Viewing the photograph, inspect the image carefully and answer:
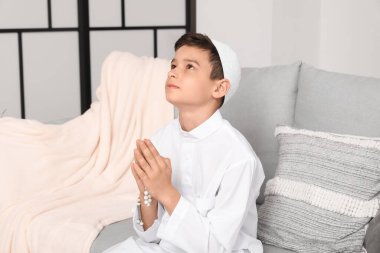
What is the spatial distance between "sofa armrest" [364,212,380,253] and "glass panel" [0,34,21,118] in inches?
85.8

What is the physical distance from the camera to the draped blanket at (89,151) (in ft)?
8.25

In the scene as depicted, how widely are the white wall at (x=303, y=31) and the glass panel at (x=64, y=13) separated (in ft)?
2.79

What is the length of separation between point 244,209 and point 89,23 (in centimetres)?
245

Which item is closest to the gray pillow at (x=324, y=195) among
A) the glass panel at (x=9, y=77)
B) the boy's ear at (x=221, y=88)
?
the boy's ear at (x=221, y=88)

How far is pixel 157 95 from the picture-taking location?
9.07ft

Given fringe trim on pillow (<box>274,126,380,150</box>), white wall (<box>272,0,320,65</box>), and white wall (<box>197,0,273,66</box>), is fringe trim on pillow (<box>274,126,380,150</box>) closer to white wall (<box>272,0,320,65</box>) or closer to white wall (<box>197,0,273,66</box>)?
white wall (<box>272,0,320,65</box>)

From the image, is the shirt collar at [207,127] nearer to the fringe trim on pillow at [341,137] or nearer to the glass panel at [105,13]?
the fringe trim on pillow at [341,137]

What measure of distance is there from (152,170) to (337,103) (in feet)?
2.50

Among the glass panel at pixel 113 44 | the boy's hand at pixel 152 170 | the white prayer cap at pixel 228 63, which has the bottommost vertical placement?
the boy's hand at pixel 152 170

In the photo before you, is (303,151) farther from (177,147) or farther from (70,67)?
(70,67)

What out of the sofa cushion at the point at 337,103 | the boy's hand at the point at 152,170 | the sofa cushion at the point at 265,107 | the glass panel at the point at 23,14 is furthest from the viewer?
the glass panel at the point at 23,14

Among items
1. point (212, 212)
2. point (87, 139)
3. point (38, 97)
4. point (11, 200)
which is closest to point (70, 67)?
point (38, 97)

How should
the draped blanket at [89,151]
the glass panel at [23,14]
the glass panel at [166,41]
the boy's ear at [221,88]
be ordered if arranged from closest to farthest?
the boy's ear at [221,88], the draped blanket at [89,151], the glass panel at [23,14], the glass panel at [166,41]

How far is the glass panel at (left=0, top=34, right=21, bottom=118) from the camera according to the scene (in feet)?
11.9
